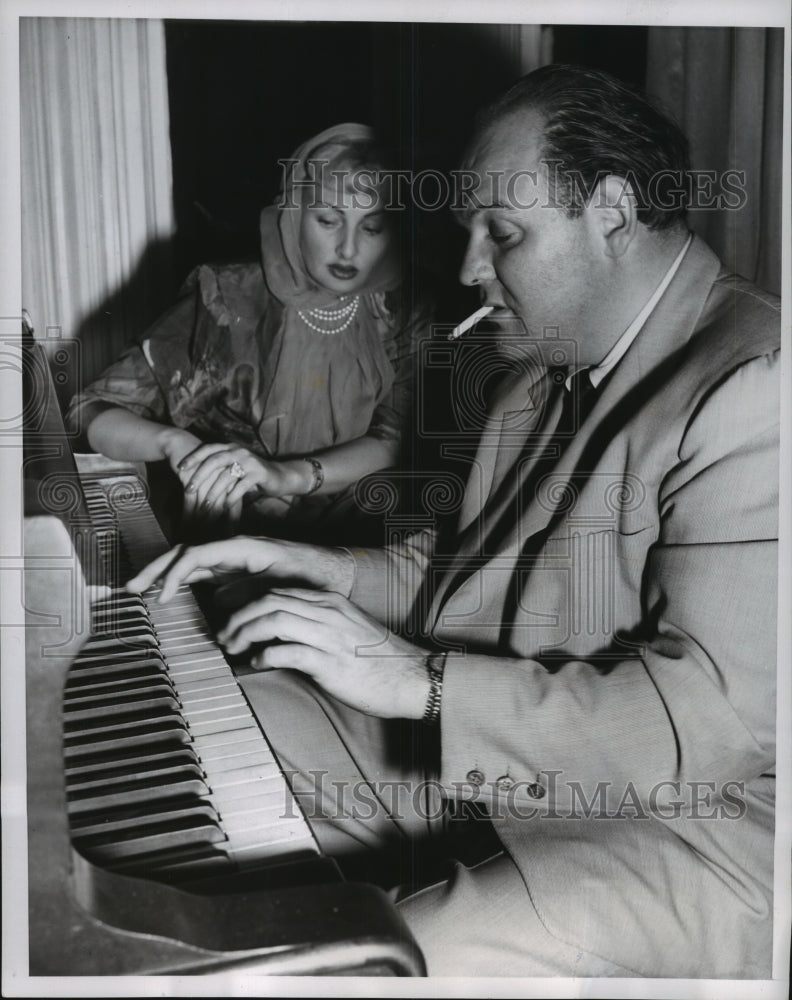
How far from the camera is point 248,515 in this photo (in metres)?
1.94

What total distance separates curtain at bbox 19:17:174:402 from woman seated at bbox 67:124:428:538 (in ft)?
0.25

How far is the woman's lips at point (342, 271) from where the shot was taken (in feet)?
6.24

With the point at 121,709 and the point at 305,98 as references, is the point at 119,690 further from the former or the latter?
the point at 305,98

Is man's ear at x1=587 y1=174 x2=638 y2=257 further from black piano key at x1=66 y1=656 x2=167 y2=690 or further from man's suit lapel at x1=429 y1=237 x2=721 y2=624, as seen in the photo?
black piano key at x1=66 y1=656 x2=167 y2=690

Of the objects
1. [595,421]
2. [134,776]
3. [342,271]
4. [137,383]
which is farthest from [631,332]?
[134,776]

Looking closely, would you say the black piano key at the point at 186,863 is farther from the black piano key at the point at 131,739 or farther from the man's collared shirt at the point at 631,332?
the man's collared shirt at the point at 631,332

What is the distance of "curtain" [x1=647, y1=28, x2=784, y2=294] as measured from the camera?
190 centimetres

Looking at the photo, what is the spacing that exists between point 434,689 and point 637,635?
38cm

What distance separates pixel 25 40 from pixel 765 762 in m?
1.94

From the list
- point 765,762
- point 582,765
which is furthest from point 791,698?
point 582,765

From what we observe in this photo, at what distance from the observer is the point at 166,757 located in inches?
62.9

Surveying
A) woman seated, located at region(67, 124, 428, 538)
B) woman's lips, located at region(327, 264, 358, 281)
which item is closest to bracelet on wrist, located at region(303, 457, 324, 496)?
woman seated, located at region(67, 124, 428, 538)

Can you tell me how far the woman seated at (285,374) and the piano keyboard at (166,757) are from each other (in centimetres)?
23

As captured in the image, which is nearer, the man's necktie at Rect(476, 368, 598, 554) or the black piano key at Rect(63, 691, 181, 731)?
the black piano key at Rect(63, 691, 181, 731)
